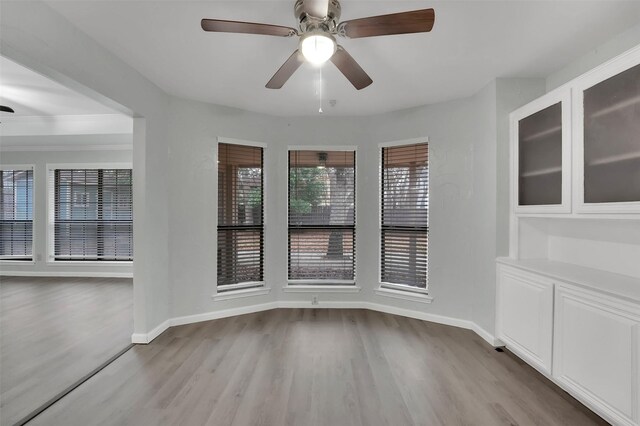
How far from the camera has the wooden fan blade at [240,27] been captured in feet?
5.66

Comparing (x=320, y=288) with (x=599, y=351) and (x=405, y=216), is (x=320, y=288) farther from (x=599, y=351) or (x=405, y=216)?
(x=599, y=351)

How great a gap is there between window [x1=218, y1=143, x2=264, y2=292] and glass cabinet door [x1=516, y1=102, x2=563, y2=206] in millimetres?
2978

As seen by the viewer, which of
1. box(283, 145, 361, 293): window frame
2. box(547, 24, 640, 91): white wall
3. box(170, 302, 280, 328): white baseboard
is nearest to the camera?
box(547, 24, 640, 91): white wall

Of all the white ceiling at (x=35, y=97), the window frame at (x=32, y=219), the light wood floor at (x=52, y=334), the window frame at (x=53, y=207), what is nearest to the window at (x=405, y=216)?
the light wood floor at (x=52, y=334)

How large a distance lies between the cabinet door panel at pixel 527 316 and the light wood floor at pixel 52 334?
367 cm

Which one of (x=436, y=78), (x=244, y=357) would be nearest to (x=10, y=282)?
(x=244, y=357)

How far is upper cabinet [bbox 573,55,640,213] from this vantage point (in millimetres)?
1864

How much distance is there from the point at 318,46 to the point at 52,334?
402cm

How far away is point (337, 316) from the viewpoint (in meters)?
4.02

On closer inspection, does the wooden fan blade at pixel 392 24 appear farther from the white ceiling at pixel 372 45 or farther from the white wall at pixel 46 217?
the white wall at pixel 46 217

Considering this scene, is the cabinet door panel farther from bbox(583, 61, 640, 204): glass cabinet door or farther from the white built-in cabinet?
bbox(583, 61, 640, 204): glass cabinet door

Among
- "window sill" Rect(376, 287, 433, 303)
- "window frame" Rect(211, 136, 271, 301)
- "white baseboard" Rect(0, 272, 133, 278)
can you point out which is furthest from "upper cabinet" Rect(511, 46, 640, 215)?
"white baseboard" Rect(0, 272, 133, 278)

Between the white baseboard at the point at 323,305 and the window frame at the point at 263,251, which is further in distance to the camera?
the white baseboard at the point at 323,305

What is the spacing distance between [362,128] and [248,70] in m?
1.85
